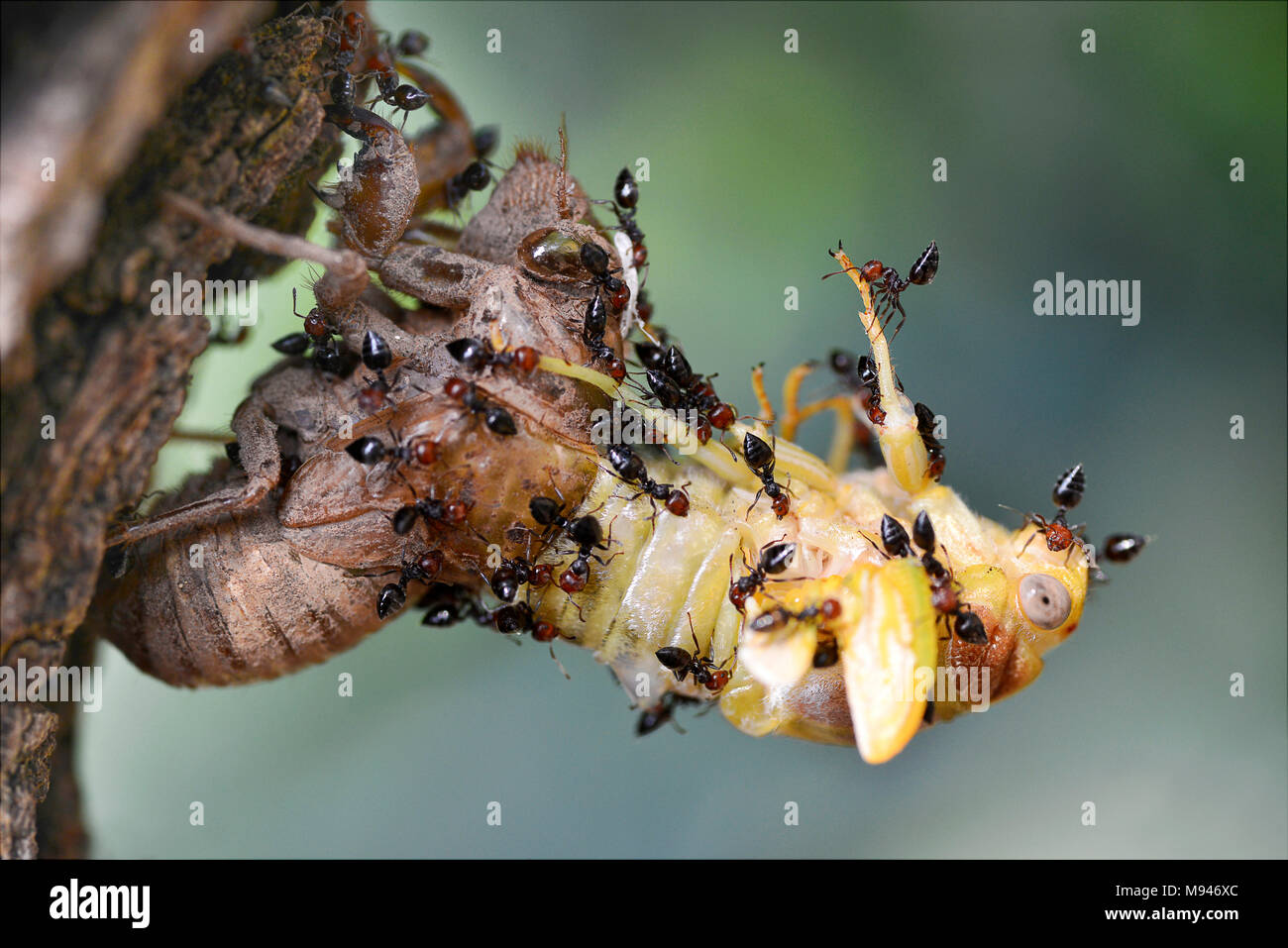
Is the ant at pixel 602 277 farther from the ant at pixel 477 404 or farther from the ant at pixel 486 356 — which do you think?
the ant at pixel 477 404

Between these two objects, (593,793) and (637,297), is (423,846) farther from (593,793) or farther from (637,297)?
(637,297)

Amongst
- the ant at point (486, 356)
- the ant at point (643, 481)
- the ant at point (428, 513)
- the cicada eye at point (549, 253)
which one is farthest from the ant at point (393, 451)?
the cicada eye at point (549, 253)

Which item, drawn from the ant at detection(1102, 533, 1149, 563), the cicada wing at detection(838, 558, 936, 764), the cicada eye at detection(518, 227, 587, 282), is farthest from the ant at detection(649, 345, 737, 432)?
the ant at detection(1102, 533, 1149, 563)

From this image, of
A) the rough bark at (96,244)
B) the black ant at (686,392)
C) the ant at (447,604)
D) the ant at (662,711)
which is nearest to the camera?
the rough bark at (96,244)

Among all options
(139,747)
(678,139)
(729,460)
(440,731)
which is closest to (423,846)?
(440,731)

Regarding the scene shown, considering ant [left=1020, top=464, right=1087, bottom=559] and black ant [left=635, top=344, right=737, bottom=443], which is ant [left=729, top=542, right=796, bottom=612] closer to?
black ant [left=635, top=344, right=737, bottom=443]

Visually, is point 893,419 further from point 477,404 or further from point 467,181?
point 467,181
